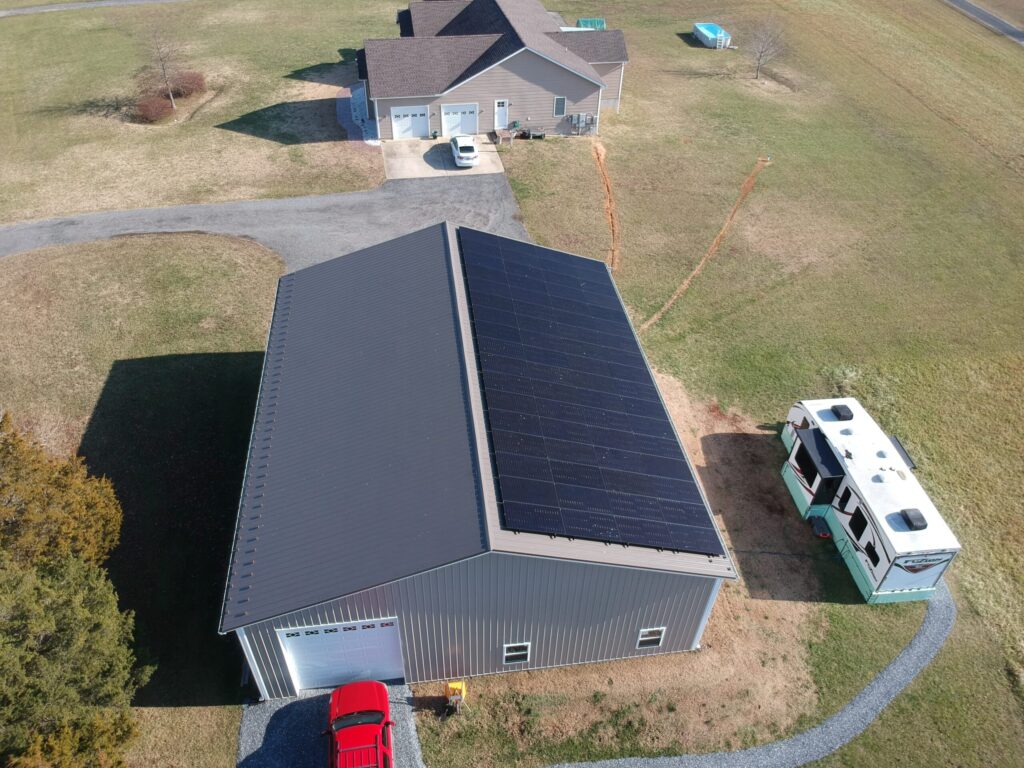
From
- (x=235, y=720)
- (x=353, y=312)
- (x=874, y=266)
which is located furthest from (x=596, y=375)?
(x=874, y=266)

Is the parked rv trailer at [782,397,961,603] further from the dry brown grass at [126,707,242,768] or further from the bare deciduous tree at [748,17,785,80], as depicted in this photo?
the bare deciduous tree at [748,17,785,80]

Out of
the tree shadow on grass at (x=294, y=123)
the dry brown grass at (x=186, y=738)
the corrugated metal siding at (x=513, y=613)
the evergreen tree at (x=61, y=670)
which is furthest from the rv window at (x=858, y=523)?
the tree shadow on grass at (x=294, y=123)

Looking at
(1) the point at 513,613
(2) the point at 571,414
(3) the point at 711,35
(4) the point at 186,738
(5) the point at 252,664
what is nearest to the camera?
(5) the point at 252,664

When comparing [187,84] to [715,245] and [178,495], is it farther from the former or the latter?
[178,495]

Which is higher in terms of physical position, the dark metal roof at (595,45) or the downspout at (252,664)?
the dark metal roof at (595,45)

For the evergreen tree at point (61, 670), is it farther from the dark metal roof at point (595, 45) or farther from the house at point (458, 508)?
the dark metal roof at point (595, 45)

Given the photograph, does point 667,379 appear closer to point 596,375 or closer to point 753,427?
point 753,427

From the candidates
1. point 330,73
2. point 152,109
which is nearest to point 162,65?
point 152,109

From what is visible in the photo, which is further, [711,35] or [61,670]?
[711,35]

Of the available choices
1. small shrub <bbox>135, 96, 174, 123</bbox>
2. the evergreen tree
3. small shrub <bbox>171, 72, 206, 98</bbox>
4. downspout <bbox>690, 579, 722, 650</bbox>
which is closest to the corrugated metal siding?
downspout <bbox>690, 579, 722, 650</bbox>
